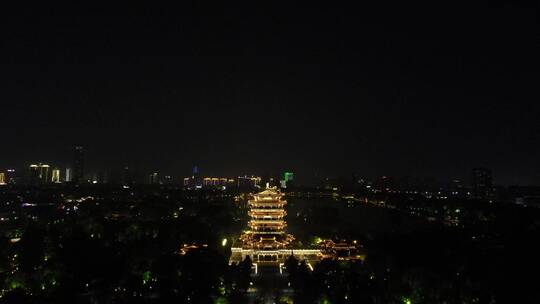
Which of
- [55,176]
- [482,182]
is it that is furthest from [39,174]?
[482,182]

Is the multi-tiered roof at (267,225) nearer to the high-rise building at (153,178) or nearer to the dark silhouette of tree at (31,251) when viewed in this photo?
the dark silhouette of tree at (31,251)

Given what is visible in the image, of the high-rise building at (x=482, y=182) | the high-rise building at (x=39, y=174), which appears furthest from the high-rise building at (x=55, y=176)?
the high-rise building at (x=482, y=182)

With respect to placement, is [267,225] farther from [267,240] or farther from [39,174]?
[39,174]

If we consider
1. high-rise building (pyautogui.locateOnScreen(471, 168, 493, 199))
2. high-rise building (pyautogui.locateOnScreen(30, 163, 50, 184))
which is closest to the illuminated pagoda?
high-rise building (pyautogui.locateOnScreen(471, 168, 493, 199))

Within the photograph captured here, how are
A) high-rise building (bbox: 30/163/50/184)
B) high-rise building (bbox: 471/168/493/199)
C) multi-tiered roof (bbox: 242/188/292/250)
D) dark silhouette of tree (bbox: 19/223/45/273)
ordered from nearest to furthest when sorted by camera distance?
dark silhouette of tree (bbox: 19/223/45/273) < multi-tiered roof (bbox: 242/188/292/250) < high-rise building (bbox: 471/168/493/199) < high-rise building (bbox: 30/163/50/184)

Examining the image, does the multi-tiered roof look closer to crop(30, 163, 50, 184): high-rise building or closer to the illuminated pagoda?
the illuminated pagoda
